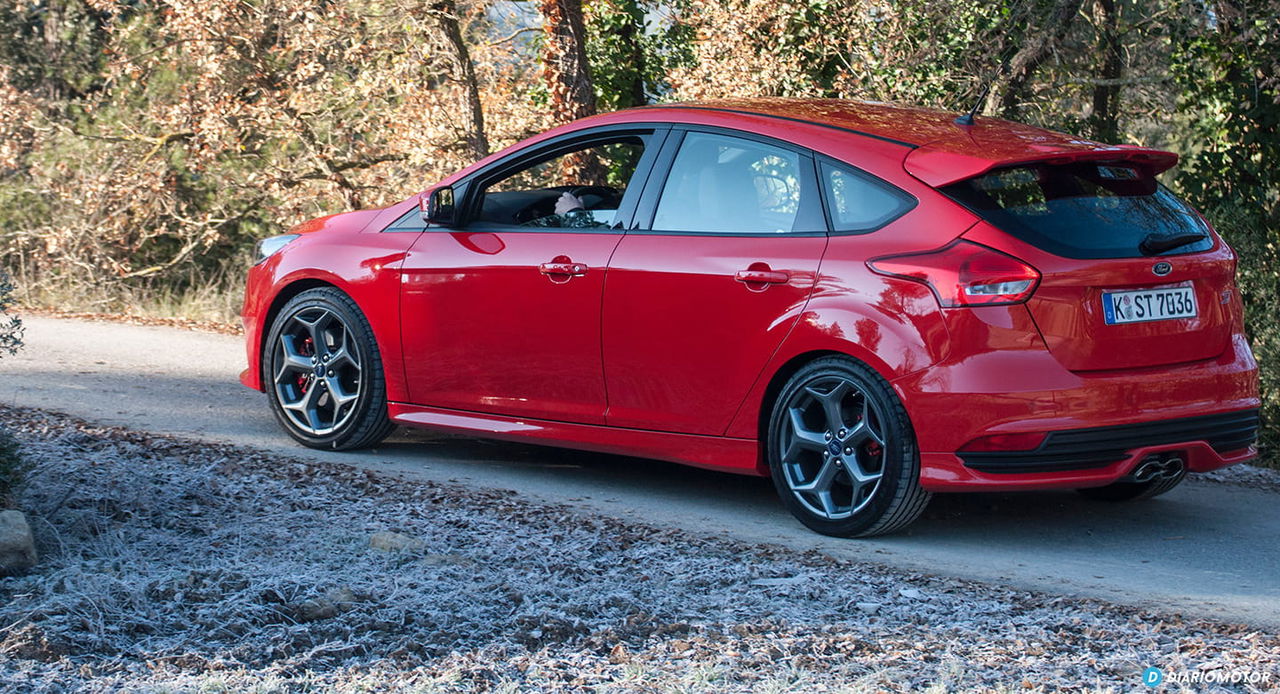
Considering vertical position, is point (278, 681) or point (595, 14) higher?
point (595, 14)

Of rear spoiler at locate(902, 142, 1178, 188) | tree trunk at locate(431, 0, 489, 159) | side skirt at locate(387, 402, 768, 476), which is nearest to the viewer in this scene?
rear spoiler at locate(902, 142, 1178, 188)

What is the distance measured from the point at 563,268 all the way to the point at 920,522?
1.84 m

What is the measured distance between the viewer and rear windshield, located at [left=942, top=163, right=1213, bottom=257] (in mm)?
5461

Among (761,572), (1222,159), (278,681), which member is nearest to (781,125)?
(761,572)

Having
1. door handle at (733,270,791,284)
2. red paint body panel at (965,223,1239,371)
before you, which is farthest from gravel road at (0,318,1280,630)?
door handle at (733,270,791,284)

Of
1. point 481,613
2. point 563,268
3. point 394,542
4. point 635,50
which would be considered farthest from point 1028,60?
point 481,613

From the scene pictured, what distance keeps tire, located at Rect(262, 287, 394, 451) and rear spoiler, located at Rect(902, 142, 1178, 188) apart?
9.17 feet

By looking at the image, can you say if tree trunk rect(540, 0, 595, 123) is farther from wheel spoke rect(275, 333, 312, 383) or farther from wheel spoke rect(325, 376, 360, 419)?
wheel spoke rect(325, 376, 360, 419)

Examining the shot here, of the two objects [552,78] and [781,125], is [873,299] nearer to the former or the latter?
[781,125]

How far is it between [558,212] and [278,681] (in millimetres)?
3241

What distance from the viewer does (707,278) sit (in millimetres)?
5949

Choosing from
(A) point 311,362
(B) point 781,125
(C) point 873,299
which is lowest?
(A) point 311,362

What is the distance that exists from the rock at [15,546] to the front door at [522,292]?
2.38m

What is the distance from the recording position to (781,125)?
20.1ft
